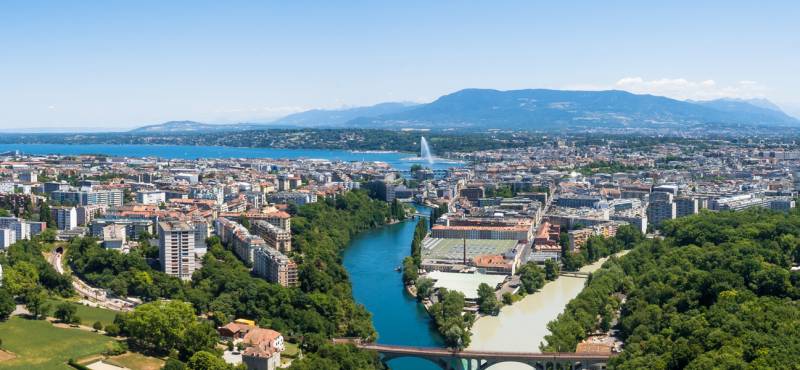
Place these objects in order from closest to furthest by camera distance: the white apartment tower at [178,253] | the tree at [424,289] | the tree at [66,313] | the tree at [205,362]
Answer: the tree at [205,362], the tree at [66,313], the tree at [424,289], the white apartment tower at [178,253]

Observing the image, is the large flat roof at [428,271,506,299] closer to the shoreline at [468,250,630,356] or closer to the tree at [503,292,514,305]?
the tree at [503,292,514,305]

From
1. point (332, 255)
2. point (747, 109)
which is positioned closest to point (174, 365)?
point (332, 255)

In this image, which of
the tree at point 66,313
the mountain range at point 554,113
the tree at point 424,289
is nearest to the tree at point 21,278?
the tree at point 66,313

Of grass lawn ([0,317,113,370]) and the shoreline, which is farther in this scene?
the shoreline

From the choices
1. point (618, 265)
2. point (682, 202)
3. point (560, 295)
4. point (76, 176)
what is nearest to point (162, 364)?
point (560, 295)

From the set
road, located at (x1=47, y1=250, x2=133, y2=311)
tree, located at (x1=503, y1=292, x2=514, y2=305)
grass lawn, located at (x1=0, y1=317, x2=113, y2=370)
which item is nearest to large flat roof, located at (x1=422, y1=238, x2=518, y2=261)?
tree, located at (x1=503, y1=292, x2=514, y2=305)

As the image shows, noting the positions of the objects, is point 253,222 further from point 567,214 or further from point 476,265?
point 567,214

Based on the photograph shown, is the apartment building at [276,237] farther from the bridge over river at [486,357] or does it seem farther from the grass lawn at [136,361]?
the bridge over river at [486,357]
